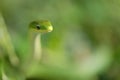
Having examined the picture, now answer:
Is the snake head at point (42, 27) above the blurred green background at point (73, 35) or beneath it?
beneath

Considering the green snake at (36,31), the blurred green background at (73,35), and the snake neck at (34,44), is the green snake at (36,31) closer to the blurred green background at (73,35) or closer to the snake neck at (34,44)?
the snake neck at (34,44)

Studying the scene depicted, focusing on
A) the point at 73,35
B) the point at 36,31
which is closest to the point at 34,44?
the point at 36,31

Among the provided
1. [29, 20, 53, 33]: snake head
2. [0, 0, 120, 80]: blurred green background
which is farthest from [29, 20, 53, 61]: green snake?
[0, 0, 120, 80]: blurred green background

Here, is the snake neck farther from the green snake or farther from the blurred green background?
the blurred green background

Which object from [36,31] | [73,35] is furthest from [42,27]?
[73,35]

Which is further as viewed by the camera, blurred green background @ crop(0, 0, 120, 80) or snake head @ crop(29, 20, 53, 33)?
blurred green background @ crop(0, 0, 120, 80)

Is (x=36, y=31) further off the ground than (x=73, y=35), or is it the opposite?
(x=73, y=35)

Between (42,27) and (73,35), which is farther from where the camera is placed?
(73,35)

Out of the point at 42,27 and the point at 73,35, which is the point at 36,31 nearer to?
the point at 42,27

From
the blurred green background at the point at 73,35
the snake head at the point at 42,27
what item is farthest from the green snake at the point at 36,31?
the blurred green background at the point at 73,35
